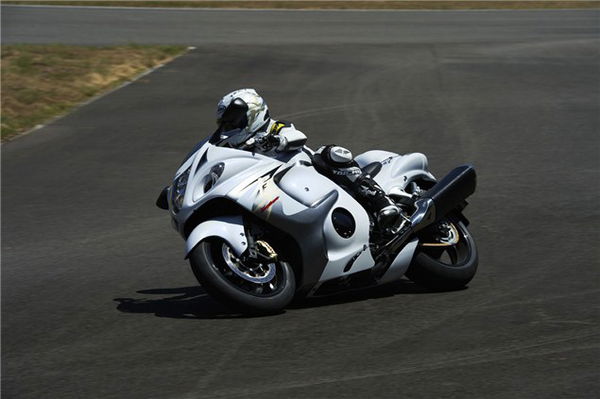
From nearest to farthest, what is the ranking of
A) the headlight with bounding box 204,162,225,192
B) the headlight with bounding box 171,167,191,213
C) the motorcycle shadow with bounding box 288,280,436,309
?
the headlight with bounding box 204,162,225,192 < the headlight with bounding box 171,167,191,213 < the motorcycle shadow with bounding box 288,280,436,309

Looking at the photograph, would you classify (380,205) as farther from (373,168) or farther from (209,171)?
(209,171)

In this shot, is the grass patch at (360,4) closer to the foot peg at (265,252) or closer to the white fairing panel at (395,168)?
the white fairing panel at (395,168)

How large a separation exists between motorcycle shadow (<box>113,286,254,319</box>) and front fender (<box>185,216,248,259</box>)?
54cm

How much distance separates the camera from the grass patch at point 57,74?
1783 cm

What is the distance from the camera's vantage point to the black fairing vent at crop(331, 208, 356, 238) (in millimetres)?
7738

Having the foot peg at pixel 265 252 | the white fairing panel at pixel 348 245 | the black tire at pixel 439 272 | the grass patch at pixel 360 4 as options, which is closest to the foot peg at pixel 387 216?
the white fairing panel at pixel 348 245

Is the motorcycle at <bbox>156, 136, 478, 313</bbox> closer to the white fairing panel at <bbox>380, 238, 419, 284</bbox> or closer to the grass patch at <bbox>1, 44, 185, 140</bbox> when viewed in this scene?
the white fairing panel at <bbox>380, 238, 419, 284</bbox>

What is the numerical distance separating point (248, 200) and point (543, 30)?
68.3 feet

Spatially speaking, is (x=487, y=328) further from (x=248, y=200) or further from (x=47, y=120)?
(x=47, y=120)

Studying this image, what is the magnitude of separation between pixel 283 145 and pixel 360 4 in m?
26.0

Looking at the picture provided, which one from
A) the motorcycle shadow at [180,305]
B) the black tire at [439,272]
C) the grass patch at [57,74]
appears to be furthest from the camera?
the grass patch at [57,74]

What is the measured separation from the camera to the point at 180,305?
7977mm

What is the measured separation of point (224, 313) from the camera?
301 inches

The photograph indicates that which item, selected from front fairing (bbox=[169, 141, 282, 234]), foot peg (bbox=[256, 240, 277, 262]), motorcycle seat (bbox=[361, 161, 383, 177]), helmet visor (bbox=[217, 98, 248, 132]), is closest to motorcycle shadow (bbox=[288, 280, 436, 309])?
foot peg (bbox=[256, 240, 277, 262])
